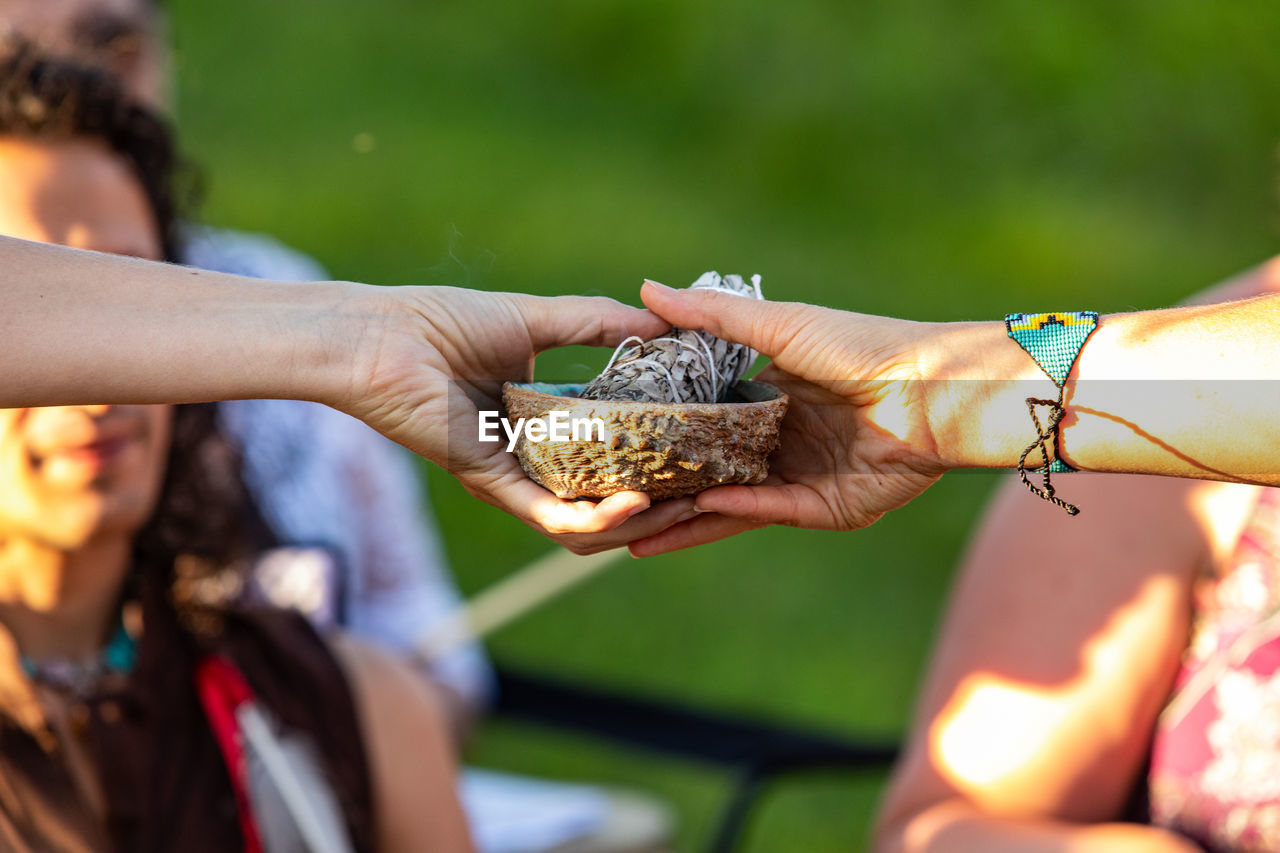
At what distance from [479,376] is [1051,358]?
67cm

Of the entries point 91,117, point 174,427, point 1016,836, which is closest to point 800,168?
point 174,427

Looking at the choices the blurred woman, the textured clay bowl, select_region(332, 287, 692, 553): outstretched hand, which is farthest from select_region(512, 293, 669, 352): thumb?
the blurred woman

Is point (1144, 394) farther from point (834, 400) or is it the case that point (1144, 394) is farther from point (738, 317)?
point (738, 317)

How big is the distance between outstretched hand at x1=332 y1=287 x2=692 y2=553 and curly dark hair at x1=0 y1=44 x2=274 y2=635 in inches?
34.3

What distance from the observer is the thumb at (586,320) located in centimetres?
138

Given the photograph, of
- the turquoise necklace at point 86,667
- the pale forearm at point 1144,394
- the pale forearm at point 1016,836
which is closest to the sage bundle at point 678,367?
the pale forearm at point 1144,394

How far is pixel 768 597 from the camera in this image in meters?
4.83

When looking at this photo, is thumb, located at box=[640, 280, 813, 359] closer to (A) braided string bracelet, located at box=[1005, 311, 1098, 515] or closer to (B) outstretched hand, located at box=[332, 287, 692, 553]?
(B) outstretched hand, located at box=[332, 287, 692, 553]

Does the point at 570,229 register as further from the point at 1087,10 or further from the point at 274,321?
the point at 1087,10

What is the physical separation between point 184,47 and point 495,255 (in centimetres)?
364

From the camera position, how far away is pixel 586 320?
1.39 m

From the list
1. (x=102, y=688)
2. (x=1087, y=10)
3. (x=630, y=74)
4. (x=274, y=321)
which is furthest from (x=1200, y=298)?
(x=1087, y=10)

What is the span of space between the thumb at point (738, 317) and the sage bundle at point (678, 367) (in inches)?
1.0

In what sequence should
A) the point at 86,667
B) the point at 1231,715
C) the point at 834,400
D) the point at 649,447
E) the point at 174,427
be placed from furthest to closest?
the point at 174,427 → the point at 86,667 → the point at 1231,715 → the point at 834,400 → the point at 649,447
